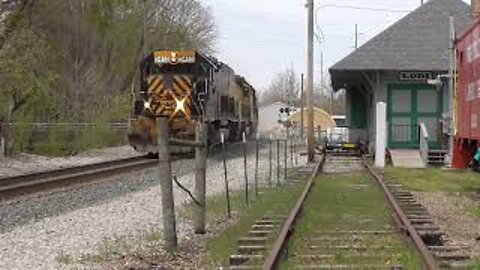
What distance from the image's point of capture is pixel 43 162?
30891mm

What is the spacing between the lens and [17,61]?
29859 mm

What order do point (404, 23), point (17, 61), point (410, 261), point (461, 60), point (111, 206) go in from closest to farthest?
1. point (410, 261)
2. point (111, 206)
3. point (461, 60)
4. point (17, 61)
5. point (404, 23)

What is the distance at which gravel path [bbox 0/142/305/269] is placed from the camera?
34.6 ft

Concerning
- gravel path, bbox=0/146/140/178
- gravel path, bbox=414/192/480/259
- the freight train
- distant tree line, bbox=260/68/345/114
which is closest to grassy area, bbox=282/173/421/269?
gravel path, bbox=414/192/480/259

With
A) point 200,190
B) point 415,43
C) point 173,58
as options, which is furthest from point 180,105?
point 200,190

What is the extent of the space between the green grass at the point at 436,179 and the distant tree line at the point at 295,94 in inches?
3259

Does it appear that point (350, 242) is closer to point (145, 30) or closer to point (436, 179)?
point (436, 179)

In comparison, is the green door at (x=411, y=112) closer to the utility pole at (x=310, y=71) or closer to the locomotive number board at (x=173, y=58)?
the utility pole at (x=310, y=71)

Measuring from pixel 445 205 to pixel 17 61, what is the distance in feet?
60.5

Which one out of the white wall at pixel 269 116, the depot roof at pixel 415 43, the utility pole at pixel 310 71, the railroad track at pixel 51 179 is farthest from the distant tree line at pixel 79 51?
the white wall at pixel 269 116

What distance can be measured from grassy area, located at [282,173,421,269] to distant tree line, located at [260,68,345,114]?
90101 millimetres

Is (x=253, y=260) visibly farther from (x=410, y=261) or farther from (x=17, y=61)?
(x=17, y=61)

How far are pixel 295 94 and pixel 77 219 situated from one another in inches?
5128

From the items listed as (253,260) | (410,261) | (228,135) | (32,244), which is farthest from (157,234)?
Answer: (228,135)
